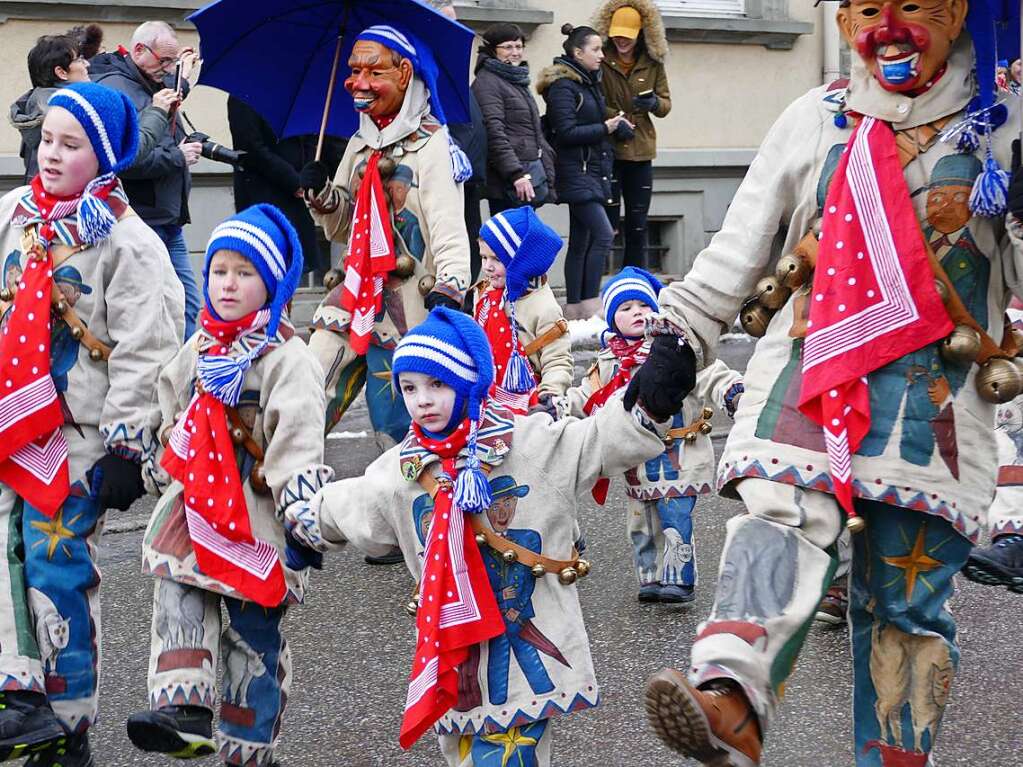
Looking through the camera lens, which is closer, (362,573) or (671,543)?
(671,543)

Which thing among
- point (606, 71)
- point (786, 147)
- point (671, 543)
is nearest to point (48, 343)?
point (786, 147)

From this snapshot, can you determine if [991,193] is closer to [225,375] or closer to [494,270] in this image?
[225,375]

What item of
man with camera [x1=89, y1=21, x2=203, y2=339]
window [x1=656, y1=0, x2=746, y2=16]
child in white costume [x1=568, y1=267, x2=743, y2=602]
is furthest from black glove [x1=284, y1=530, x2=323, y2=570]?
window [x1=656, y1=0, x2=746, y2=16]

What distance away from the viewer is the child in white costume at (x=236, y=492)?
4441 millimetres

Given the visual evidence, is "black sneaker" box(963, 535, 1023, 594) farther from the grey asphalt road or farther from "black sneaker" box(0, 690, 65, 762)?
"black sneaker" box(0, 690, 65, 762)

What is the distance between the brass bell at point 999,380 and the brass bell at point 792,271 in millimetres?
426

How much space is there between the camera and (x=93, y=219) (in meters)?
4.75

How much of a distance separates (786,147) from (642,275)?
284 centimetres

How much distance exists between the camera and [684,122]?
15.6m

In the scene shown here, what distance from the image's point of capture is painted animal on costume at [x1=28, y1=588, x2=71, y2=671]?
4.59 m

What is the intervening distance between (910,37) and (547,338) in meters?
3.69

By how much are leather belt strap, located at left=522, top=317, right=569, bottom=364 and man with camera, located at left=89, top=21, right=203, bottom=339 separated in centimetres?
207

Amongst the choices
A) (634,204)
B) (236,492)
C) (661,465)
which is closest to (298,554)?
(236,492)

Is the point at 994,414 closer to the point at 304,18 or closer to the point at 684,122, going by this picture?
the point at 304,18
